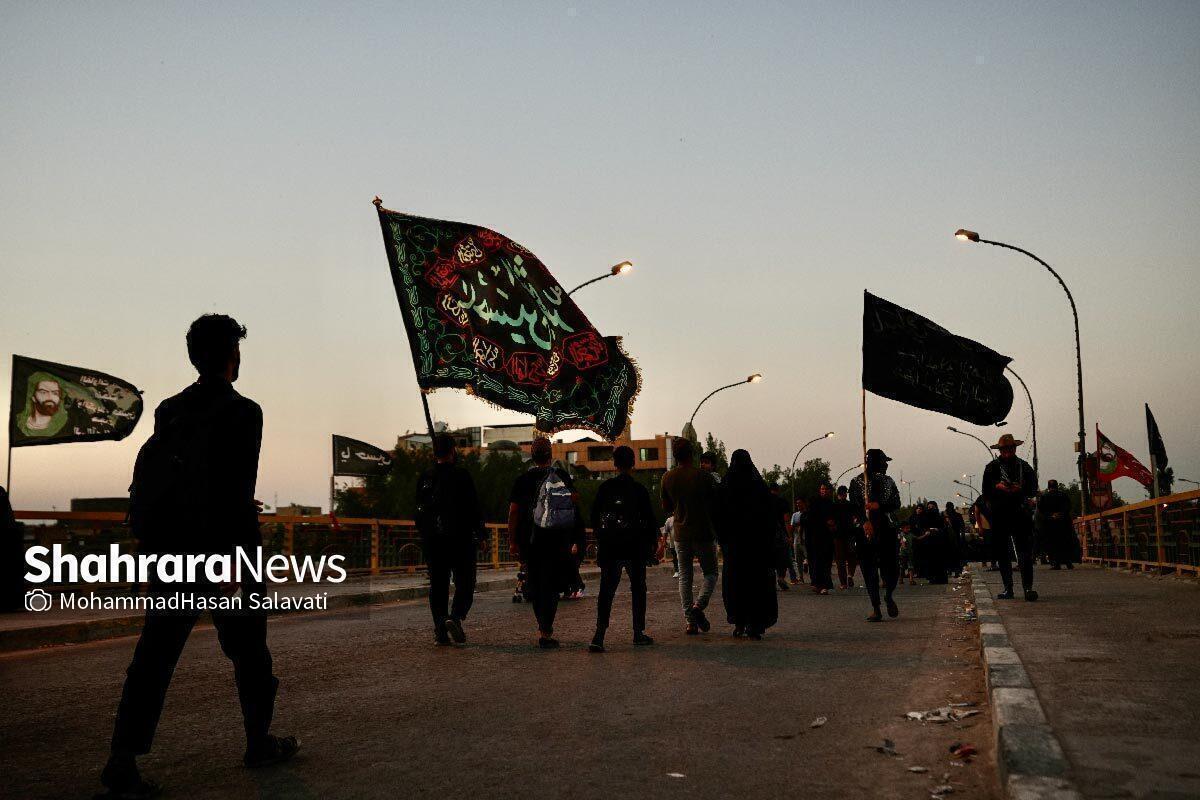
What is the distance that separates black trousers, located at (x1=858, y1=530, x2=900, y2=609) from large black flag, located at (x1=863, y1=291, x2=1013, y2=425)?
168 cm

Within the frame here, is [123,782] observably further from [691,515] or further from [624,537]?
[691,515]

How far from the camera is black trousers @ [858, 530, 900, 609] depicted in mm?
11398

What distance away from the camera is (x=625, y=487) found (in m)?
9.30

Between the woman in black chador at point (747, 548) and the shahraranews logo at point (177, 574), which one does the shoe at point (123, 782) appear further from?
the woman in black chador at point (747, 548)

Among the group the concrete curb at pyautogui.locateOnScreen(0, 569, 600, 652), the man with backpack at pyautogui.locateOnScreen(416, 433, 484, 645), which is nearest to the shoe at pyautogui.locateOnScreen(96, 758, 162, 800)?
the man with backpack at pyautogui.locateOnScreen(416, 433, 484, 645)

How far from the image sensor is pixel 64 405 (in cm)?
1698

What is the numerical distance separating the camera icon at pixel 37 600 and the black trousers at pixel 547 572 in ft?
25.4

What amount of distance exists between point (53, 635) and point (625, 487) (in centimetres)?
621

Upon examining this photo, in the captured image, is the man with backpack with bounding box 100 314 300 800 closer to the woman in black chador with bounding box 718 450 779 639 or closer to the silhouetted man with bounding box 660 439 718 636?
the woman in black chador with bounding box 718 450 779 639

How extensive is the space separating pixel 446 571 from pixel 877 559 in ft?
16.1

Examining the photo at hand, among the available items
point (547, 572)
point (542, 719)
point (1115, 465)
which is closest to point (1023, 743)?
point (542, 719)

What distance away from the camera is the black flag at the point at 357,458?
31.5 m

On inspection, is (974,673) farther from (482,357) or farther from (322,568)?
(322,568)

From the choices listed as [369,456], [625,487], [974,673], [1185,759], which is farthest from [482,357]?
[369,456]
